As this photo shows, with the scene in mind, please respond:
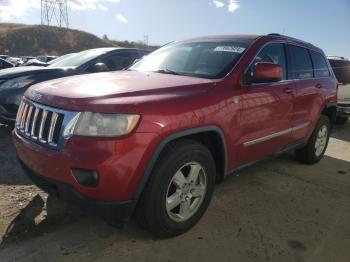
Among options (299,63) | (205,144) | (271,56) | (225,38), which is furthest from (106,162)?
(299,63)

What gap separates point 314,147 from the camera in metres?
5.50

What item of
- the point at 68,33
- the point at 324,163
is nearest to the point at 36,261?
the point at 324,163

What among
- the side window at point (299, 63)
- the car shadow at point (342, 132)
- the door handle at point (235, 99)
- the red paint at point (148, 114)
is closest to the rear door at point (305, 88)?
the side window at point (299, 63)

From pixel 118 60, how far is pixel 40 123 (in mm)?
4307

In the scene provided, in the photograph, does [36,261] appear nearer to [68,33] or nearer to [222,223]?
[222,223]

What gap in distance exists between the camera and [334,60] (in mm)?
10336

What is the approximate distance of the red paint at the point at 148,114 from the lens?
8.48 ft

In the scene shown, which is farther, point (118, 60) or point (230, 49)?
point (118, 60)

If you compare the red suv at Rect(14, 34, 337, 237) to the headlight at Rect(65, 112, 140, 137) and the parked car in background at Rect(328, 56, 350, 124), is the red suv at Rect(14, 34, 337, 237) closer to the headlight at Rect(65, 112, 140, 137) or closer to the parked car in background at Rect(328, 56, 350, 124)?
the headlight at Rect(65, 112, 140, 137)

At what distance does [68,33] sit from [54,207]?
7222cm

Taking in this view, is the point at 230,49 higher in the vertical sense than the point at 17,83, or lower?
higher

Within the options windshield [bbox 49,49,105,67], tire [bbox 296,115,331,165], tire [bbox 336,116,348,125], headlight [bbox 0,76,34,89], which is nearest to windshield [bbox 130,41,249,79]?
tire [bbox 296,115,331,165]

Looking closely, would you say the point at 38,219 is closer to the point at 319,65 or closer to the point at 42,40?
the point at 319,65

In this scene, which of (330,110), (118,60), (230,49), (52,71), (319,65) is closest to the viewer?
(230,49)
